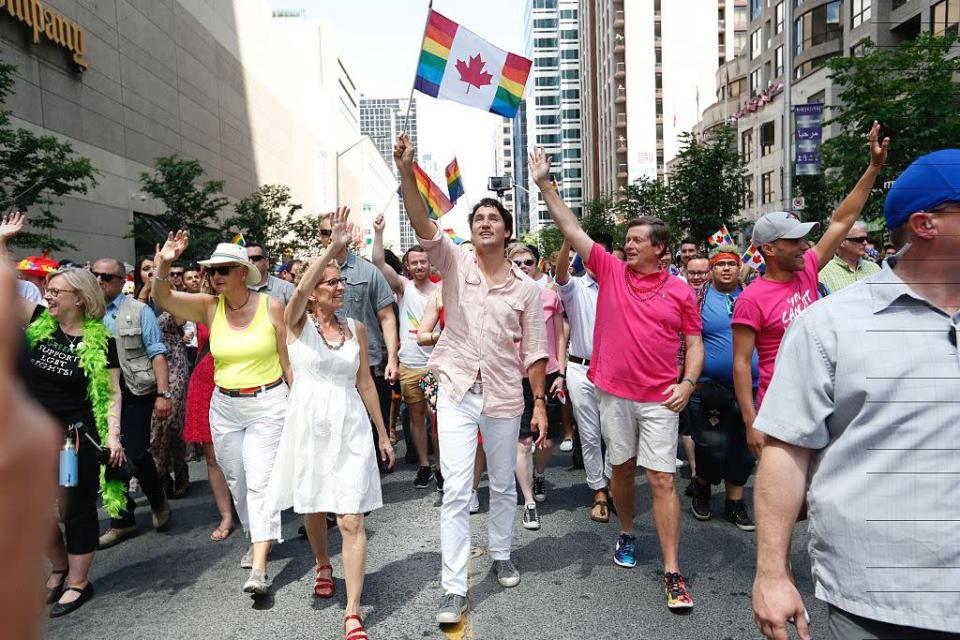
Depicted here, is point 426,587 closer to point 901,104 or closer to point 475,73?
point 475,73

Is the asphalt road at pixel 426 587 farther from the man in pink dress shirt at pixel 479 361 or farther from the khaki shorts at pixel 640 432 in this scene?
the khaki shorts at pixel 640 432

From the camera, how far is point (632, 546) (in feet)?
15.8

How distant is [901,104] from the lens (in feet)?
47.9

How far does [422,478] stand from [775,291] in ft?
12.7

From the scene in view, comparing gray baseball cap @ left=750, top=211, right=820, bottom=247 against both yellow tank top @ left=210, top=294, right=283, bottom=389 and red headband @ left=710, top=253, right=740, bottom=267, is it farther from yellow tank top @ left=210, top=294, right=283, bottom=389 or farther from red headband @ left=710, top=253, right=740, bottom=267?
yellow tank top @ left=210, top=294, right=283, bottom=389

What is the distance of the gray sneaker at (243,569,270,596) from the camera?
13.9 feet

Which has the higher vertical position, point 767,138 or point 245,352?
point 767,138

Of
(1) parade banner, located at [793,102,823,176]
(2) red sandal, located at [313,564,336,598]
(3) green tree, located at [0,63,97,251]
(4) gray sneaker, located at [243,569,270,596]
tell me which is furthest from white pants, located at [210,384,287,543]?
(1) parade banner, located at [793,102,823,176]

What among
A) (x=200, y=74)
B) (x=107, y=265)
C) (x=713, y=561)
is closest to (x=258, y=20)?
(x=200, y=74)

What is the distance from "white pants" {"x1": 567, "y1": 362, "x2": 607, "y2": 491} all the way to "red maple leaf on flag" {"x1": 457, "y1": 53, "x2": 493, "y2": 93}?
2431 millimetres

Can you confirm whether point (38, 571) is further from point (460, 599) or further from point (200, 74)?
point (200, 74)

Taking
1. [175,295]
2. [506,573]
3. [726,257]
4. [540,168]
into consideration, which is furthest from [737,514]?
[175,295]

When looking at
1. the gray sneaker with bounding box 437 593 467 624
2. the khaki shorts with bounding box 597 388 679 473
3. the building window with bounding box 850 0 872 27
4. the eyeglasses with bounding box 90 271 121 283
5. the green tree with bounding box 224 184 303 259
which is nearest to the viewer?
the gray sneaker with bounding box 437 593 467 624

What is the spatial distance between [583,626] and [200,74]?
39.8 meters
